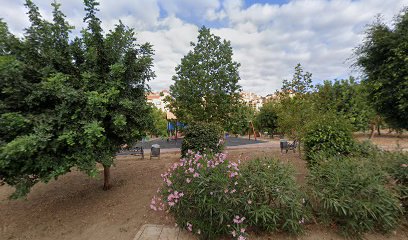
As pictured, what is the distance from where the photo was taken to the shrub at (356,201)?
261 cm

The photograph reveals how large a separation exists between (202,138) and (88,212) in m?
3.52

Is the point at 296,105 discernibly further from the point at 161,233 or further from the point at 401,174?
the point at 161,233

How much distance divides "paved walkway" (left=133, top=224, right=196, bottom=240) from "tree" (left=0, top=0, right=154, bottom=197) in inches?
55.5

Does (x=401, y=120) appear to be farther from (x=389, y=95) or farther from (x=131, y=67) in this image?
(x=131, y=67)

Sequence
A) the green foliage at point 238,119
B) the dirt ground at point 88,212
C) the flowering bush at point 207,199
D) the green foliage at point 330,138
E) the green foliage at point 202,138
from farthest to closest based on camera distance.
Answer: the green foliage at point 238,119
the green foliage at point 202,138
the green foliage at point 330,138
the dirt ground at point 88,212
the flowering bush at point 207,199

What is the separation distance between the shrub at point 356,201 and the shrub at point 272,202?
37 cm

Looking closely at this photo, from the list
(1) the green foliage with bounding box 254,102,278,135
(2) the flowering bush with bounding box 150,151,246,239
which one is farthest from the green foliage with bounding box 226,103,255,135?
(1) the green foliage with bounding box 254,102,278,135

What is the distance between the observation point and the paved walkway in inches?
116

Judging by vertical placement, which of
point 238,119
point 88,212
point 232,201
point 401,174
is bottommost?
point 88,212

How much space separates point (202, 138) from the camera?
19.7 ft

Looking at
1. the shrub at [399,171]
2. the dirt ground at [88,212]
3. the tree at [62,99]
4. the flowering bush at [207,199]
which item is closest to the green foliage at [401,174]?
the shrub at [399,171]

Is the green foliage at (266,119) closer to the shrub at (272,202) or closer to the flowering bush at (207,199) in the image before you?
the shrub at (272,202)

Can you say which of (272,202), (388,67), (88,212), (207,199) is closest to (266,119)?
(388,67)

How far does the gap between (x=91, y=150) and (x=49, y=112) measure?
99cm
